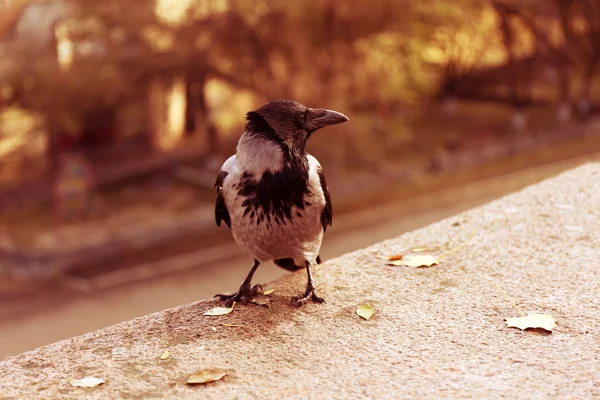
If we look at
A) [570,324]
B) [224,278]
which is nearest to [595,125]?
[224,278]

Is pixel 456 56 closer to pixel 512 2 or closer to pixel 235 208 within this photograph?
pixel 512 2

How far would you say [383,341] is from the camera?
2857 millimetres

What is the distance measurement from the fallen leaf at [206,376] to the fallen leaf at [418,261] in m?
1.32

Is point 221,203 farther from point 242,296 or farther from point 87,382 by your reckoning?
point 87,382

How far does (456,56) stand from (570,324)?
77.2 feet

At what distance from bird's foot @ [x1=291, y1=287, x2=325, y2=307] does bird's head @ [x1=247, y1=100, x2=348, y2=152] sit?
2.22 feet

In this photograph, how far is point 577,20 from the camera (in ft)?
77.8

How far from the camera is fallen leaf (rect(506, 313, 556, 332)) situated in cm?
291

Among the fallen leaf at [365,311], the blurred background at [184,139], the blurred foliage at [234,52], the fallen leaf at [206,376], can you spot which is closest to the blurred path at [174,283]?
the blurred background at [184,139]

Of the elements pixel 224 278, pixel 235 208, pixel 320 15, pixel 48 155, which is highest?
pixel 320 15

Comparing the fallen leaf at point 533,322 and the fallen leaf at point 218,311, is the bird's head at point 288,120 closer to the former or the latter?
the fallen leaf at point 218,311

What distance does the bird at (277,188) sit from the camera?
118 inches

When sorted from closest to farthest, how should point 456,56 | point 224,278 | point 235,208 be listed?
point 235,208, point 224,278, point 456,56

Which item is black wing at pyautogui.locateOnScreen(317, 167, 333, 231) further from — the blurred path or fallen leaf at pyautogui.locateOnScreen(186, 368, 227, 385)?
the blurred path
